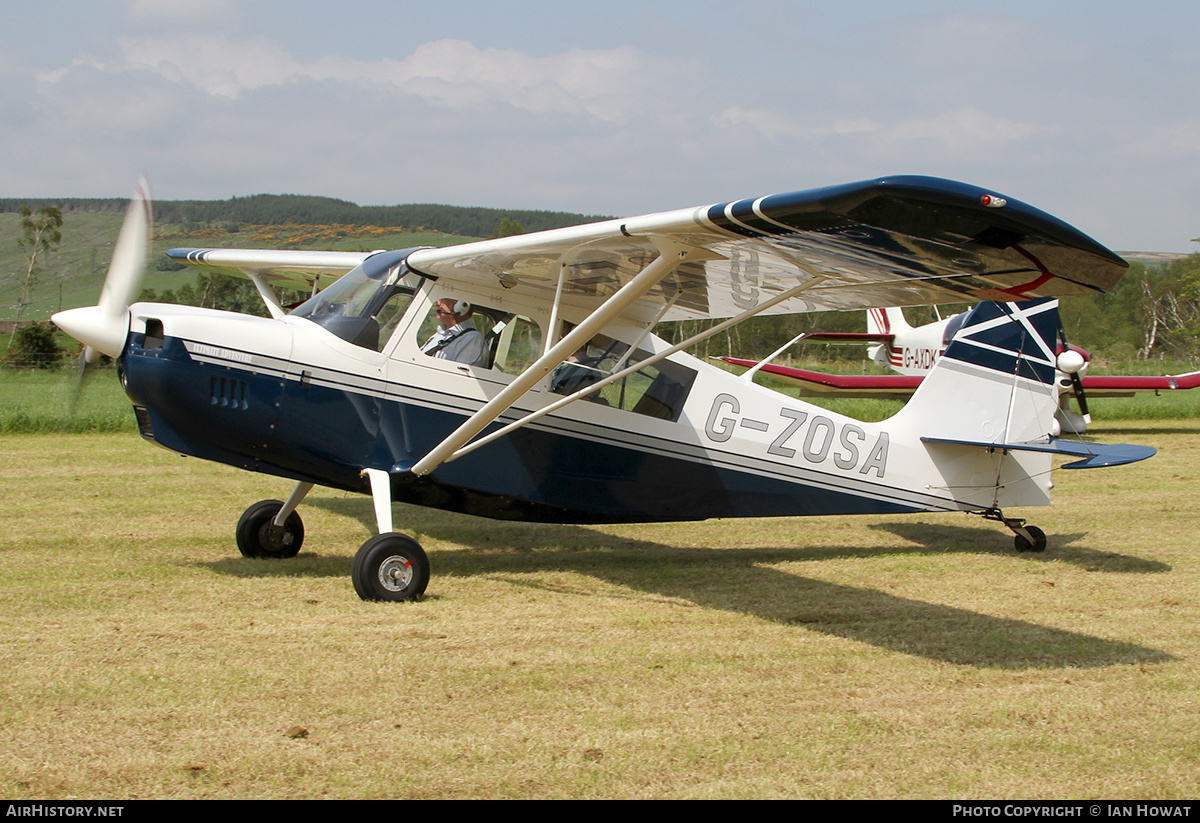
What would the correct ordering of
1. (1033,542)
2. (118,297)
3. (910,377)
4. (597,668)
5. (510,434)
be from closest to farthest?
(597,668)
(118,297)
(510,434)
(1033,542)
(910,377)

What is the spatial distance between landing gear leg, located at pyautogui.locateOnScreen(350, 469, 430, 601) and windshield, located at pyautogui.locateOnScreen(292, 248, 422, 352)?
1209mm

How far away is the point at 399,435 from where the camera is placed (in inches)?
257

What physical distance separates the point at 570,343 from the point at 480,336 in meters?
1.22

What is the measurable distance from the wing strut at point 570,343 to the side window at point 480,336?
1.21ft

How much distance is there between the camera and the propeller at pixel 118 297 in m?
5.85

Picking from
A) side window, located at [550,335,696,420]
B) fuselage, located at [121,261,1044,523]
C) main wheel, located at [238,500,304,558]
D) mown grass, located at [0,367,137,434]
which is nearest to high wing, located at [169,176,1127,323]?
side window, located at [550,335,696,420]

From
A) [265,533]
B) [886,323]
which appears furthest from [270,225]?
[265,533]

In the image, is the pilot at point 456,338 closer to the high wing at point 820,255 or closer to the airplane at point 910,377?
the high wing at point 820,255

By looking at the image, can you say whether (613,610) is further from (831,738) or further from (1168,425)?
(1168,425)

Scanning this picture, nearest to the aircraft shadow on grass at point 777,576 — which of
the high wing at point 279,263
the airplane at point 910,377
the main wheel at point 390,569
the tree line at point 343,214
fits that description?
the main wheel at point 390,569

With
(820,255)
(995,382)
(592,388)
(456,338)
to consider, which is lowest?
(592,388)

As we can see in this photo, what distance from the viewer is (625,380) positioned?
725 centimetres

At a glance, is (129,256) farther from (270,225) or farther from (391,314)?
(270,225)

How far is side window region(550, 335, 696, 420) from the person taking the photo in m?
6.98
